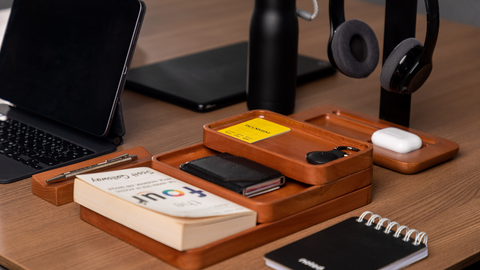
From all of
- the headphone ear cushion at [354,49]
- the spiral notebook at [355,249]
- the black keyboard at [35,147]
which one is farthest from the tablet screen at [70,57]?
the spiral notebook at [355,249]

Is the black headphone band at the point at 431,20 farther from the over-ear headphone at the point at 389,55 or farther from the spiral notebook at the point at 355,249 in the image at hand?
the spiral notebook at the point at 355,249

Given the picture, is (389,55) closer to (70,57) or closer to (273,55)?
(273,55)

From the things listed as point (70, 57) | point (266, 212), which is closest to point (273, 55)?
point (70, 57)

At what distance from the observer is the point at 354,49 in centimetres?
108

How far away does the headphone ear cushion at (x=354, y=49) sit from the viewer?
1044 mm

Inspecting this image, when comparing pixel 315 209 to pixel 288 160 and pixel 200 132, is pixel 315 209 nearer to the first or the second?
pixel 288 160

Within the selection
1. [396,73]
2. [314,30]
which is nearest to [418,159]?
[396,73]

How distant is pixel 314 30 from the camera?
1.85 meters

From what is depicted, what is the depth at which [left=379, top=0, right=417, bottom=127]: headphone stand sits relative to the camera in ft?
3.55

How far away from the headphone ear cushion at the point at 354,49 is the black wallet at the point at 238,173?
292 mm

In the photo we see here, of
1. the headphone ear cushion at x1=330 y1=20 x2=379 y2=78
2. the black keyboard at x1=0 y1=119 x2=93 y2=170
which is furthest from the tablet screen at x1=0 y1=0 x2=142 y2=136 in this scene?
the headphone ear cushion at x1=330 y1=20 x2=379 y2=78

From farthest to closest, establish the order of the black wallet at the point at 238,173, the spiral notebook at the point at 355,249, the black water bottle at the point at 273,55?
the black water bottle at the point at 273,55 → the black wallet at the point at 238,173 → the spiral notebook at the point at 355,249

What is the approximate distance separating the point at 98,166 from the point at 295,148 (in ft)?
0.99

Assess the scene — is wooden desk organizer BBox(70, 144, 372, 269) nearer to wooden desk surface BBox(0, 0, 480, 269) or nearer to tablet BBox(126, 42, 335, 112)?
wooden desk surface BBox(0, 0, 480, 269)
